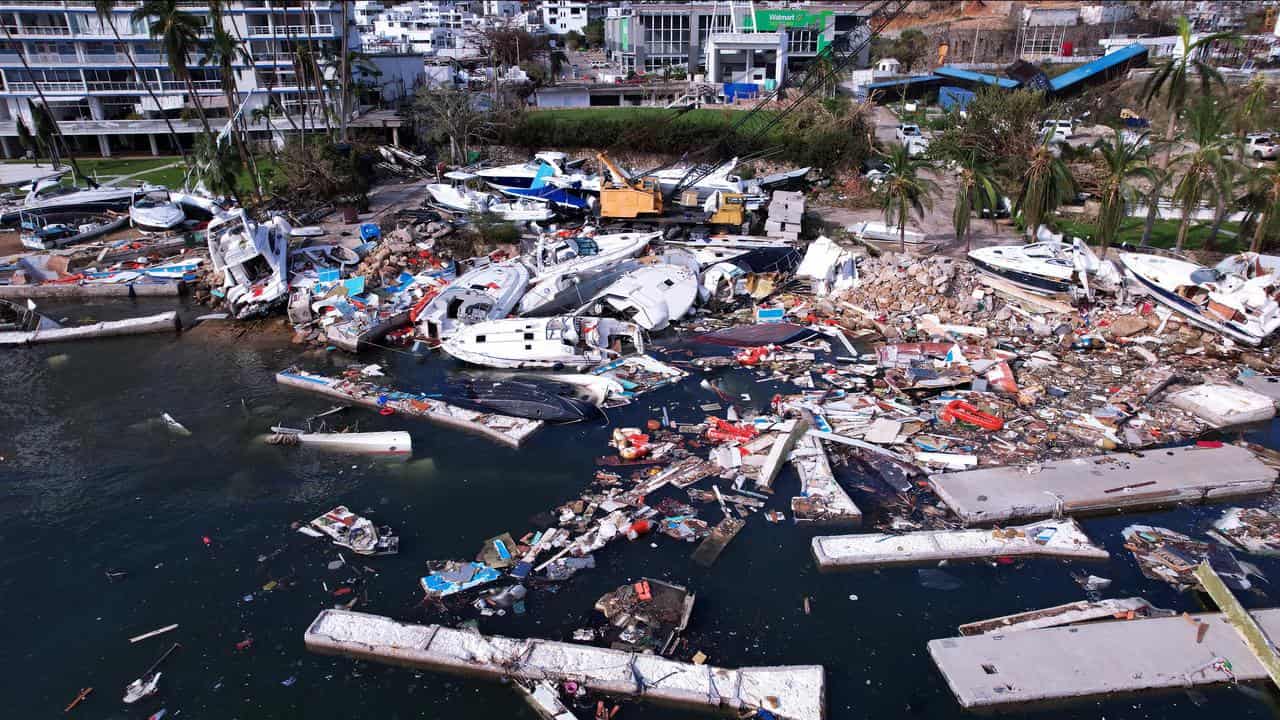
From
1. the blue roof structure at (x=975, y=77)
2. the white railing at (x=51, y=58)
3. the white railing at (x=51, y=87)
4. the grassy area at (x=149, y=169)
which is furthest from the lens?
the blue roof structure at (x=975, y=77)

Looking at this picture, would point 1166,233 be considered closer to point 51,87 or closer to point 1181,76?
point 1181,76

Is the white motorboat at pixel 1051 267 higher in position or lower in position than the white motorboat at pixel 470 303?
higher

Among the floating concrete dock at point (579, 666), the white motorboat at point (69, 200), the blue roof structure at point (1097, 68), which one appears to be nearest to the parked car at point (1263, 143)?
the blue roof structure at point (1097, 68)

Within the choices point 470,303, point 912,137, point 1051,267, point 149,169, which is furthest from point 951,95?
point 149,169

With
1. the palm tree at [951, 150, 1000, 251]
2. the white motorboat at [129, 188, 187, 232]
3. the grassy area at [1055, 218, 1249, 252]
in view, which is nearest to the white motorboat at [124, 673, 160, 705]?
the palm tree at [951, 150, 1000, 251]

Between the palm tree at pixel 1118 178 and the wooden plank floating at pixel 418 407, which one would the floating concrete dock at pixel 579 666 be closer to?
the wooden plank floating at pixel 418 407
